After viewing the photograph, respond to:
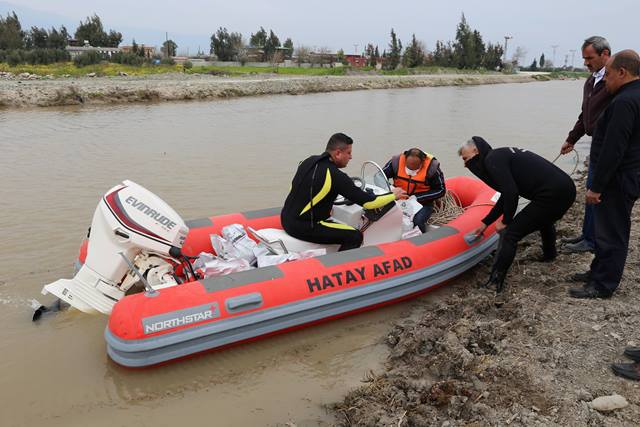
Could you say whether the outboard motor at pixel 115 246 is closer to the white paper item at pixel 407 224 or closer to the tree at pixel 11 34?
the white paper item at pixel 407 224

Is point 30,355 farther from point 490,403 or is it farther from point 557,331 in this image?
point 557,331

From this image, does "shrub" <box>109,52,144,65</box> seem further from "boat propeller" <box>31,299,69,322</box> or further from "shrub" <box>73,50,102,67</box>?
"boat propeller" <box>31,299,69,322</box>

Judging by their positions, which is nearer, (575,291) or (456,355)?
(456,355)

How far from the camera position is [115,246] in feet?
11.1

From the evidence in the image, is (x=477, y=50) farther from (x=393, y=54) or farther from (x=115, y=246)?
(x=115, y=246)

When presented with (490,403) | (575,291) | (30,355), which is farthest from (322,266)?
(30,355)

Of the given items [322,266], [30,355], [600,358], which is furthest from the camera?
[322,266]

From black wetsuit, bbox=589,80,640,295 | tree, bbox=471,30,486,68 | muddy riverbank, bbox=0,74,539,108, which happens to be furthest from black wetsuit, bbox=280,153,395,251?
tree, bbox=471,30,486,68

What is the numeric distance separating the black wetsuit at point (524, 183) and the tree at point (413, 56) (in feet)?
177

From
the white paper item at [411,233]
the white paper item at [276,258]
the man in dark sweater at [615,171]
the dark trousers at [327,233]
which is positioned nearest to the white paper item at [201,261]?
the white paper item at [276,258]

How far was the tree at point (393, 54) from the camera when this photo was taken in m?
53.8

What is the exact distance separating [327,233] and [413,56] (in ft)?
183

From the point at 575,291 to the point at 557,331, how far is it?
570 mm

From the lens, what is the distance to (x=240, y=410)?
2914 millimetres
